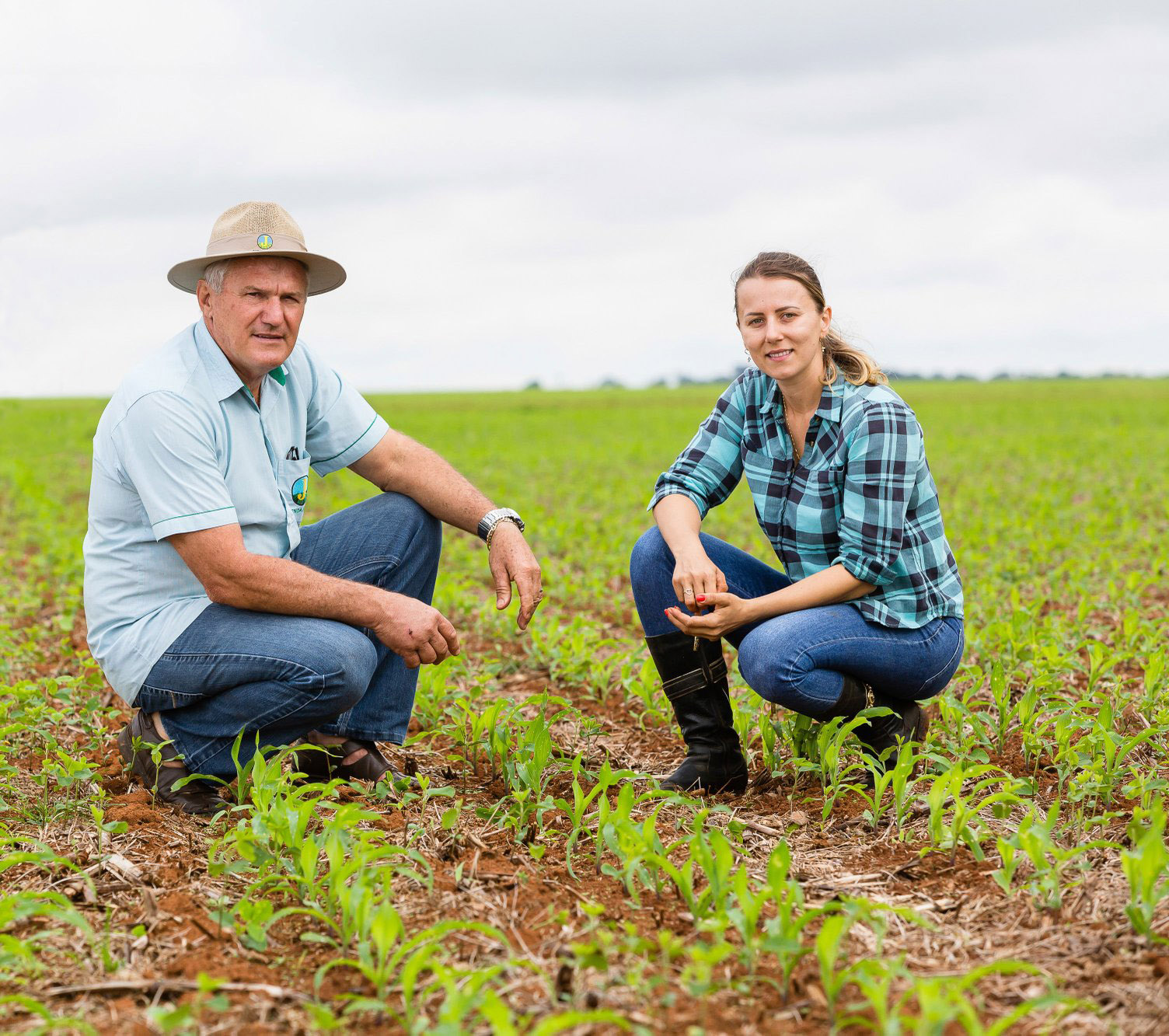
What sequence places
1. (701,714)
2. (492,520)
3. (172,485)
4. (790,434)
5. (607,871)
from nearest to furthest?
(607,871), (172,485), (701,714), (790,434), (492,520)

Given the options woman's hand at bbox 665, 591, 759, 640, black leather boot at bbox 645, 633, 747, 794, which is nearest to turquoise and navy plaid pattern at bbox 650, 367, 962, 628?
woman's hand at bbox 665, 591, 759, 640

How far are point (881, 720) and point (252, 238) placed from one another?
2.52 m

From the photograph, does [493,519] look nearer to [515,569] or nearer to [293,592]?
[515,569]

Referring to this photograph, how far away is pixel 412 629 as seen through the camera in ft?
11.1

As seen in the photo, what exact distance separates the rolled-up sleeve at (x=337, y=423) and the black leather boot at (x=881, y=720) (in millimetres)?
1832

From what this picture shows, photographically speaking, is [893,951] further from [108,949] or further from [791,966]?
[108,949]

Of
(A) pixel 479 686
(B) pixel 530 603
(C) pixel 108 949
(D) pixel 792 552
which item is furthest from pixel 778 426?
(C) pixel 108 949

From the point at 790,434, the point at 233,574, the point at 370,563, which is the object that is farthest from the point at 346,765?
the point at 790,434

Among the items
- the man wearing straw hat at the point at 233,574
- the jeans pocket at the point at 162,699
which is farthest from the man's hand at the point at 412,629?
the jeans pocket at the point at 162,699

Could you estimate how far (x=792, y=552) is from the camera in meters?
3.72

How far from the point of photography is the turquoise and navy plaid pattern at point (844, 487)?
3404 millimetres

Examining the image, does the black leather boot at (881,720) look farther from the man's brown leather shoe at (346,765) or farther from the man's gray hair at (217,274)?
the man's gray hair at (217,274)

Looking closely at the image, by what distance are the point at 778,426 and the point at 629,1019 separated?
2089 mm

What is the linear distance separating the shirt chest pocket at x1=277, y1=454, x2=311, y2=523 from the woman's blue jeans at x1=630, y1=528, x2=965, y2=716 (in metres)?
1.17
